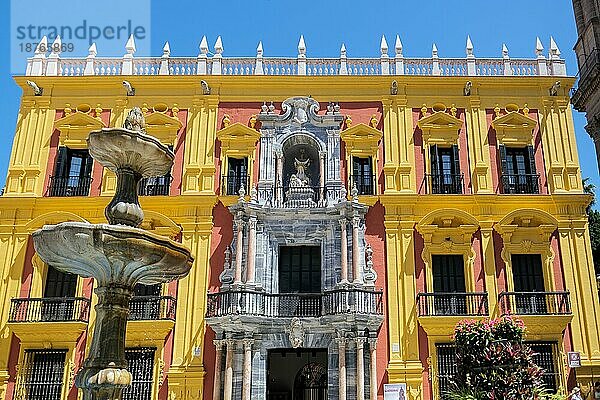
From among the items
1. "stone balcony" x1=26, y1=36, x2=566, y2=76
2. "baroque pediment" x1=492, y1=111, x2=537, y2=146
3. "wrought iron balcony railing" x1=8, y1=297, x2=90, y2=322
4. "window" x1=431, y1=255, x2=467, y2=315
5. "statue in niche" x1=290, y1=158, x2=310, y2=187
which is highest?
"stone balcony" x1=26, y1=36, x2=566, y2=76

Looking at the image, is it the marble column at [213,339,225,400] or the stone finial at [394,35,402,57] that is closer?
the marble column at [213,339,225,400]

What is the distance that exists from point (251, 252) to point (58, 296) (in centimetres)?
568

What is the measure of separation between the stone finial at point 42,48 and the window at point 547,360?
17.2 meters

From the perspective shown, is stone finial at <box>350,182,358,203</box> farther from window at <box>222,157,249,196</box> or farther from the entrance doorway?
the entrance doorway

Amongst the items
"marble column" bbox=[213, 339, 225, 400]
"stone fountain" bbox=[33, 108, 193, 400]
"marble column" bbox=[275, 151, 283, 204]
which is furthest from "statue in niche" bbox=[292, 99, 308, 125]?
"stone fountain" bbox=[33, 108, 193, 400]

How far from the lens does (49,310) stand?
673 inches

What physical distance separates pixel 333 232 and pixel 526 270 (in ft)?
18.6

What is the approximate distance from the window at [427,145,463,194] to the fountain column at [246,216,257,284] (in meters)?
5.33

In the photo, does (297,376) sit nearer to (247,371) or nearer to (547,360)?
(247,371)

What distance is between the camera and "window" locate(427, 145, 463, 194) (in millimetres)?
18406

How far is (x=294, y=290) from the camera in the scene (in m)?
17.7

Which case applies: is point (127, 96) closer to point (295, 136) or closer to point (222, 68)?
point (222, 68)

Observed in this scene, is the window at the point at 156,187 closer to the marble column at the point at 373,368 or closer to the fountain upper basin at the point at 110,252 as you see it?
the marble column at the point at 373,368

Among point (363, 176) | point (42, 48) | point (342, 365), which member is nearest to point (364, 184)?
point (363, 176)
